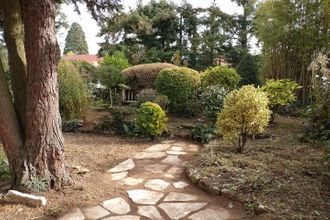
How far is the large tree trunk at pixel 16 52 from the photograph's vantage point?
404cm

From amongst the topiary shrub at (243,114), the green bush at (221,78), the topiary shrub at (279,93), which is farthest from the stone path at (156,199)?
the green bush at (221,78)

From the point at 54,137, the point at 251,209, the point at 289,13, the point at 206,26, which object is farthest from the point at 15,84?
the point at 206,26

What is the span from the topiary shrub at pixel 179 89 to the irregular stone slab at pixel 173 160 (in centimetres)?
333

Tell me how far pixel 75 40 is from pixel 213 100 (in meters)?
29.5

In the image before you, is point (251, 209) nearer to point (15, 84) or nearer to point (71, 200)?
point (71, 200)

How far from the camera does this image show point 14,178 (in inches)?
154

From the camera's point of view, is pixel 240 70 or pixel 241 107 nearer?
pixel 241 107

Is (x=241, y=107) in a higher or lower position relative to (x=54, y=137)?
higher

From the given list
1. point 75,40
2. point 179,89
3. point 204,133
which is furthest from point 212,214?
point 75,40

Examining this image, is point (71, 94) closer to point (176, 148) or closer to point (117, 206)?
point (176, 148)

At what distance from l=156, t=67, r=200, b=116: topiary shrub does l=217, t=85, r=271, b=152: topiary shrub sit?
11.8 feet

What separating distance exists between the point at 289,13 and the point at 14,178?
833cm

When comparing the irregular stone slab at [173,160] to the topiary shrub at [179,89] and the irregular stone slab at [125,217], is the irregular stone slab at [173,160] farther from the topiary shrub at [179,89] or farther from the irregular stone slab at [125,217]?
the topiary shrub at [179,89]

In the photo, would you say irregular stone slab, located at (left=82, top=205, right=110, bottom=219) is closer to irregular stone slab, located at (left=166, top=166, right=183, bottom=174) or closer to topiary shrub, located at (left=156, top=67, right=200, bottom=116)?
irregular stone slab, located at (left=166, top=166, right=183, bottom=174)
